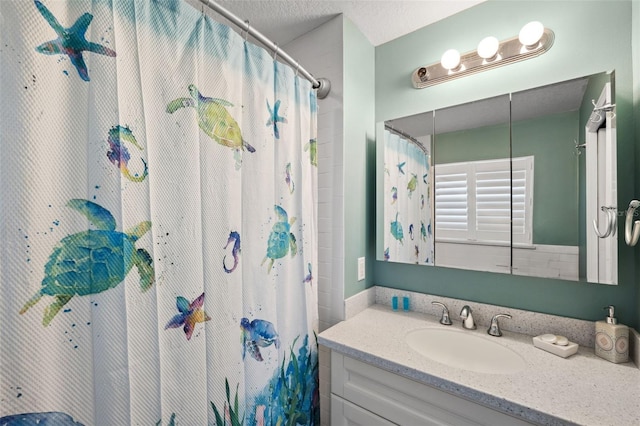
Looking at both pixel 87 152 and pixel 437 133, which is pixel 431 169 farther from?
pixel 87 152

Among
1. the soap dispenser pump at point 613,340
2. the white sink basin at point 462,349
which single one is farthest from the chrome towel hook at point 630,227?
the white sink basin at point 462,349

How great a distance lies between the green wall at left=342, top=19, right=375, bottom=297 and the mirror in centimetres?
19

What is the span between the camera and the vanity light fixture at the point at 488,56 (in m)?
1.22

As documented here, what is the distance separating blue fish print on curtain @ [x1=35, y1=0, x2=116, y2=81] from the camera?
602 millimetres

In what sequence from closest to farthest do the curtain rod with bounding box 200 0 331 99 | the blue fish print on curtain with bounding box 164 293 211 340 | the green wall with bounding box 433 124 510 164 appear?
1. the blue fish print on curtain with bounding box 164 293 211 340
2. the curtain rod with bounding box 200 0 331 99
3. the green wall with bounding box 433 124 510 164

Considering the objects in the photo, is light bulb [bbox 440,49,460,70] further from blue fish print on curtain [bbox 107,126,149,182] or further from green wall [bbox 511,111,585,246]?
blue fish print on curtain [bbox 107,126,149,182]

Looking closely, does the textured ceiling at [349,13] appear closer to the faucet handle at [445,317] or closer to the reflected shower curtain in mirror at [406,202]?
the reflected shower curtain in mirror at [406,202]

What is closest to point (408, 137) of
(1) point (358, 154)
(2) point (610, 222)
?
(1) point (358, 154)

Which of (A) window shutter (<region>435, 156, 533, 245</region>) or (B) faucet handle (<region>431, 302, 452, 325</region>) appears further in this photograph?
(B) faucet handle (<region>431, 302, 452, 325</region>)

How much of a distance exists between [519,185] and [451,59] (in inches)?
29.2

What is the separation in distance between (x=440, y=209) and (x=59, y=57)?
1.57m

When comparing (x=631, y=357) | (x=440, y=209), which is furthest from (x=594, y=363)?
(x=440, y=209)

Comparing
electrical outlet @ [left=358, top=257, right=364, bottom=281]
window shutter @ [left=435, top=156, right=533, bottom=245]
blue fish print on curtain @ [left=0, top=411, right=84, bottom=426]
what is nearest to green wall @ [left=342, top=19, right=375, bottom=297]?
electrical outlet @ [left=358, top=257, right=364, bottom=281]

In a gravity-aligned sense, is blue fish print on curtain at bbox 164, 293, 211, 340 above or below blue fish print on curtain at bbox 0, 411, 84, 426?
above
